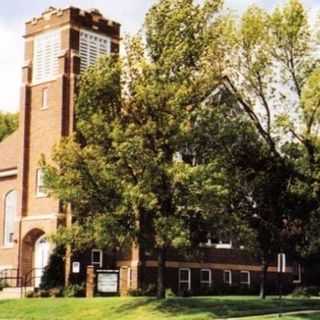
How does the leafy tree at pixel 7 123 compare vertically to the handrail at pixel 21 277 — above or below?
above

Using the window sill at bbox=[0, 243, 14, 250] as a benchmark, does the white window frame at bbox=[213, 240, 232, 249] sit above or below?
above

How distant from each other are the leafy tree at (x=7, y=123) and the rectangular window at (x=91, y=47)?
36.0m

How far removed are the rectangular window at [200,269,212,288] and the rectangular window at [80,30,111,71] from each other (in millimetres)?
13784

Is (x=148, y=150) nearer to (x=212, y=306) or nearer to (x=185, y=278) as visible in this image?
(x=212, y=306)

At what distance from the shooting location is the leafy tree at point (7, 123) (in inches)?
3346

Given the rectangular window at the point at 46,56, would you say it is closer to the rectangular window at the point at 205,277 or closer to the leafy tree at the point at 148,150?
the leafy tree at the point at 148,150

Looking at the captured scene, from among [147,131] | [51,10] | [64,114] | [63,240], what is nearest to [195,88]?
[147,131]

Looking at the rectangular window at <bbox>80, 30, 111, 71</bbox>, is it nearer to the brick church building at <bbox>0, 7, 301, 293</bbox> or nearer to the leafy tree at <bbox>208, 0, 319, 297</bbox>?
the brick church building at <bbox>0, 7, 301, 293</bbox>

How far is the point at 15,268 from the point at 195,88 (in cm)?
1832

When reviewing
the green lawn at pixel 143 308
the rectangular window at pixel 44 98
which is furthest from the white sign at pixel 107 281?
the rectangular window at pixel 44 98

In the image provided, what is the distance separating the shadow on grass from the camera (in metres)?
32.4

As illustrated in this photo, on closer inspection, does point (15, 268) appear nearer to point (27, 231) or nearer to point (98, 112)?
point (27, 231)

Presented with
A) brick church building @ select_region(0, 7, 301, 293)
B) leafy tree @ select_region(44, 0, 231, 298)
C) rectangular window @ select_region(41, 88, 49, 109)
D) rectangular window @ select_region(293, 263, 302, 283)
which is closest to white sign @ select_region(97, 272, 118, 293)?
brick church building @ select_region(0, 7, 301, 293)

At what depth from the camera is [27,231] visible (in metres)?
49.2
